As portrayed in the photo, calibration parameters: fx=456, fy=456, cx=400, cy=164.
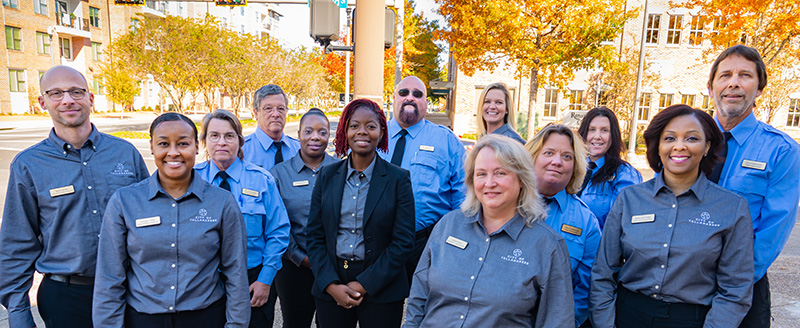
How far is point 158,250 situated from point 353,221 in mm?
1115

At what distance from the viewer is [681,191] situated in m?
2.42

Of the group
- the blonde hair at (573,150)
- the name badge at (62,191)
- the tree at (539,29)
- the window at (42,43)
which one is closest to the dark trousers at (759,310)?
the blonde hair at (573,150)

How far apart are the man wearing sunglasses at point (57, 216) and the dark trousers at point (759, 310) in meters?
3.77

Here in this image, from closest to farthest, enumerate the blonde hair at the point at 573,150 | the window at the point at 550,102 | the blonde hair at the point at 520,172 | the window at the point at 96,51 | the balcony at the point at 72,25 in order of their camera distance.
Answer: the blonde hair at the point at 520,172, the blonde hair at the point at 573,150, the window at the point at 550,102, the balcony at the point at 72,25, the window at the point at 96,51

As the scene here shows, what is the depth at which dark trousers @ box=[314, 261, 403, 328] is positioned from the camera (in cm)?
294

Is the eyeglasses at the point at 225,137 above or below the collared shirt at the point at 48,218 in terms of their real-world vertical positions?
above

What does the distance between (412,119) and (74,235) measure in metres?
2.65

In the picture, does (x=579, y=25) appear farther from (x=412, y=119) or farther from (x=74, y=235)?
(x=74, y=235)

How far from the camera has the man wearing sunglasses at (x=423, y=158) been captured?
12.8ft

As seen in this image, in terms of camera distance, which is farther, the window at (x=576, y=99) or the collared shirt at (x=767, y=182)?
the window at (x=576, y=99)

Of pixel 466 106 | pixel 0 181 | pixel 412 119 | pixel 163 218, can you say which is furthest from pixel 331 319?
pixel 466 106

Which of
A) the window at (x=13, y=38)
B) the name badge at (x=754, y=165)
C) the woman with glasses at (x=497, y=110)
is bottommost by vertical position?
the name badge at (x=754, y=165)

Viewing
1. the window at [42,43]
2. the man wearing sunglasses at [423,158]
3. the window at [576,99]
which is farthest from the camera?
the window at [42,43]

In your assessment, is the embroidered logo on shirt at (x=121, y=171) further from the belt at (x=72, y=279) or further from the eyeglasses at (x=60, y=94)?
the belt at (x=72, y=279)
